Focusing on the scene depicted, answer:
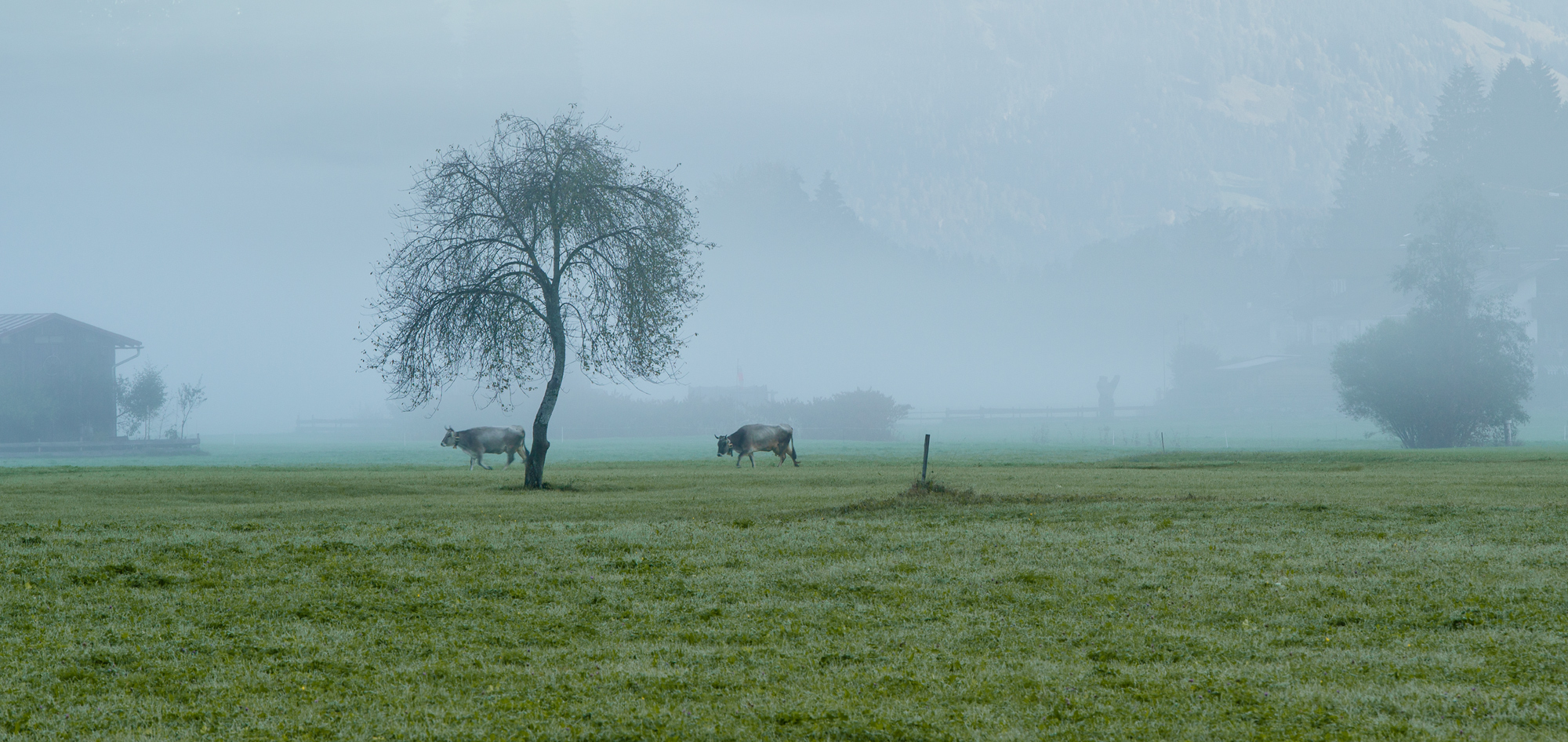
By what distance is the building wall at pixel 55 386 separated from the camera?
74812mm

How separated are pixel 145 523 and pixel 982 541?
13.6m

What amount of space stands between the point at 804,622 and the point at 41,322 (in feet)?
273

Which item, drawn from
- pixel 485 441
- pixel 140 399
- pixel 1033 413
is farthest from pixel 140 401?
pixel 1033 413

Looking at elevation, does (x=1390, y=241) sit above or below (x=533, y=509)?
above

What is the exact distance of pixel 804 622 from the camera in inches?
453

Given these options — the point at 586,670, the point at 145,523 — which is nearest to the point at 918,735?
the point at 586,670

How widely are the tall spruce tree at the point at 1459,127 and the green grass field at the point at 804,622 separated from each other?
495ft

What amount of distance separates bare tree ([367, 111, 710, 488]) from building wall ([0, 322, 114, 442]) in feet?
181

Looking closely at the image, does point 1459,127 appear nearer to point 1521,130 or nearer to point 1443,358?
point 1521,130

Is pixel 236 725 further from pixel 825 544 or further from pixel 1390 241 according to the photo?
pixel 1390 241

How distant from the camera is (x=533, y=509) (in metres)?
23.0

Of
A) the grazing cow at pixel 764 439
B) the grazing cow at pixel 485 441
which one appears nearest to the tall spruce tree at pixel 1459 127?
the grazing cow at pixel 764 439

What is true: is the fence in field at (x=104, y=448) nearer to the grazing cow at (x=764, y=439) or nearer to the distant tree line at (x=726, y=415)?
the distant tree line at (x=726, y=415)

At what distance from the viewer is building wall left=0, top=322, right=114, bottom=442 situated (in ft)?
245
